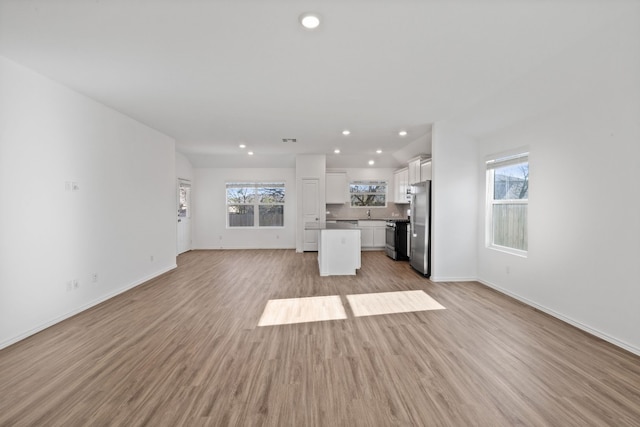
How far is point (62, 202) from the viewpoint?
133 inches

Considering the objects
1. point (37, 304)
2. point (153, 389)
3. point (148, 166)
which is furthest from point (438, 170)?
point (37, 304)

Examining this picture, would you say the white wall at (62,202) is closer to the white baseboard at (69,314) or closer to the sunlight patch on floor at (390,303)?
→ the white baseboard at (69,314)

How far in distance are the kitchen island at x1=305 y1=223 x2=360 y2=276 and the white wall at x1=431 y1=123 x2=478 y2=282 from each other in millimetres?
1431

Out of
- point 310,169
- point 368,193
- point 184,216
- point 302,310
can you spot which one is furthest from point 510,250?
point 184,216

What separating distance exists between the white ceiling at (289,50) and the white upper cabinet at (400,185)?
3.24 metres

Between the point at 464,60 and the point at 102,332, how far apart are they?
463 centimetres

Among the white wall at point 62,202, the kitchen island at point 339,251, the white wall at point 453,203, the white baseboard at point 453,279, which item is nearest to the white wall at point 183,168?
the white wall at point 62,202

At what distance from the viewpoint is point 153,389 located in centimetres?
207

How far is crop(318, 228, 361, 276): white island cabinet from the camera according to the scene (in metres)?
5.48

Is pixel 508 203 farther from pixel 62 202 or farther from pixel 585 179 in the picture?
pixel 62 202

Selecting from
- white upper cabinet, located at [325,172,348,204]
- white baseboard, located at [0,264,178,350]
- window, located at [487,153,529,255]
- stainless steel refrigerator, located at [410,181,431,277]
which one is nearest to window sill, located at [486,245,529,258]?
window, located at [487,153,529,255]

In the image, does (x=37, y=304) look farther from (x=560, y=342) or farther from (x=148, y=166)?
(x=560, y=342)

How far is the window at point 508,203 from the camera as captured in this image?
411cm

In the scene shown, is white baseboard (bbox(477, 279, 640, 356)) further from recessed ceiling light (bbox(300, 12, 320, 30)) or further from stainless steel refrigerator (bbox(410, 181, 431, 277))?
recessed ceiling light (bbox(300, 12, 320, 30))
